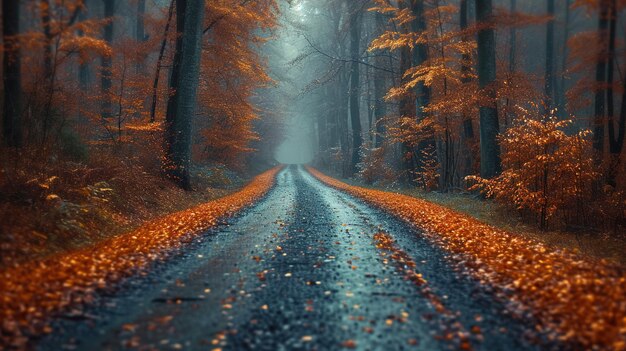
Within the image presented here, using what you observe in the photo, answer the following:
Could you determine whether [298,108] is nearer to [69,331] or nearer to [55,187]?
[55,187]

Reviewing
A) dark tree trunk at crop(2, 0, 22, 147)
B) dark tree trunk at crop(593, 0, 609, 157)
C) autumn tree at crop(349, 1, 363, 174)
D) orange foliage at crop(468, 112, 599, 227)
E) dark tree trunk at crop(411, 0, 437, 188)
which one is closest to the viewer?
dark tree trunk at crop(2, 0, 22, 147)

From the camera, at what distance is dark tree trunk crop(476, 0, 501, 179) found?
14609 mm

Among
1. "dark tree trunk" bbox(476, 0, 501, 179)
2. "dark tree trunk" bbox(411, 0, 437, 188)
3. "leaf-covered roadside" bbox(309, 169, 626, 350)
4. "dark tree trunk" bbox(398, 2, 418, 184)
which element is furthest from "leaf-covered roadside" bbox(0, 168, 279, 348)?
"dark tree trunk" bbox(398, 2, 418, 184)

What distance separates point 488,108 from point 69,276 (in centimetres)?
1389

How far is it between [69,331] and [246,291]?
7.11 ft

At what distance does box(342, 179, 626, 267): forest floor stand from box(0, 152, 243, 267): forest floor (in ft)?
30.3

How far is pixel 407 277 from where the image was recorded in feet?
21.1

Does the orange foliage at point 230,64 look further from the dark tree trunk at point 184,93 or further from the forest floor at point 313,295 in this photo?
the forest floor at point 313,295

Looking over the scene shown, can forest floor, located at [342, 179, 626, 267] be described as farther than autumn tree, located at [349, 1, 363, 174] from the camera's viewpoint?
No

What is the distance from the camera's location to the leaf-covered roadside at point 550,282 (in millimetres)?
4270

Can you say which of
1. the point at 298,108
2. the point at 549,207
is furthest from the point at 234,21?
the point at 298,108

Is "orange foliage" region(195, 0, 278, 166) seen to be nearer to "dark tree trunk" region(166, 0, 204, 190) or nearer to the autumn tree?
"dark tree trunk" region(166, 0, 204, 190)

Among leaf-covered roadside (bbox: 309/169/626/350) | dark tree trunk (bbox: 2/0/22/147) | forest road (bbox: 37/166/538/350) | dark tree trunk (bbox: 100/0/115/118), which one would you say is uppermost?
dark tree trunk (bbox: 100/0/115/118)

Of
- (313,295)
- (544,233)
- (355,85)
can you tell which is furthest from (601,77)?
(355,85)
